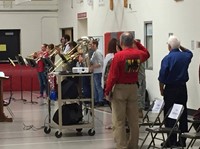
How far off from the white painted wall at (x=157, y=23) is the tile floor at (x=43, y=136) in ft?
7.01

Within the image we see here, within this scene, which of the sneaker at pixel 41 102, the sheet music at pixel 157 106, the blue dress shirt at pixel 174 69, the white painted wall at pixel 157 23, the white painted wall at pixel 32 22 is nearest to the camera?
the blue dress shirt at pixel 174 69

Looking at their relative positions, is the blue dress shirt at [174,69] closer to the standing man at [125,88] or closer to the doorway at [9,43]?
the standing man at [125,88]

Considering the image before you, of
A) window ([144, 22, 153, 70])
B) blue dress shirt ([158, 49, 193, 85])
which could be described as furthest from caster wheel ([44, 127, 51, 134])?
window ([144, 22, 153, 70])

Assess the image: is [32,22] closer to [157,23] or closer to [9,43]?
[9,43]

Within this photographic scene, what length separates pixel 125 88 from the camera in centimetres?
922

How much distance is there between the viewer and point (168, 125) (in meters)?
9.65

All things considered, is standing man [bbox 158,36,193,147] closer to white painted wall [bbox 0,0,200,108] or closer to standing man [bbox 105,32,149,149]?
standing man [bbox 105,32,149,149]

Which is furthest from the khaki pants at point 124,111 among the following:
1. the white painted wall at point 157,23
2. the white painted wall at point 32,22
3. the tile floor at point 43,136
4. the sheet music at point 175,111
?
the white painted wall at point 32,22

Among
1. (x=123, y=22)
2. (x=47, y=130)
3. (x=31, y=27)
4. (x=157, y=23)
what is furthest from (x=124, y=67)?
(x=31, y=27)

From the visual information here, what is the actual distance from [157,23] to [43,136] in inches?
229

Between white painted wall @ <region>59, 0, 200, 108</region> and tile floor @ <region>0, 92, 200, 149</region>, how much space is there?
214 centimetres

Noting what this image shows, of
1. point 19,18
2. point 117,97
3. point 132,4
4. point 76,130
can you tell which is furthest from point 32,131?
point 19,18

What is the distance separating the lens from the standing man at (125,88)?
9.03 meters

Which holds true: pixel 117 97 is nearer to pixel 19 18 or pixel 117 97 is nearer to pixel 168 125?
pixel 168 125
